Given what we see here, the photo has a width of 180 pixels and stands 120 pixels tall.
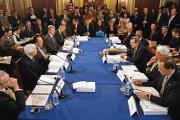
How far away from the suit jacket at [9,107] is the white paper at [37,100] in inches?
4.1

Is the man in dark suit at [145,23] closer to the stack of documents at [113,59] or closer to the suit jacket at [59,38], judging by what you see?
the suit jacket at [59,38]

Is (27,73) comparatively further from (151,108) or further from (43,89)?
(151,108)

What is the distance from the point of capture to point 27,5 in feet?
41.3

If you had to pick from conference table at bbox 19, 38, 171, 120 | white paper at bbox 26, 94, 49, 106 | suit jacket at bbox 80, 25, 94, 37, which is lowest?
conference table at bbox 19, 38, 171, 120

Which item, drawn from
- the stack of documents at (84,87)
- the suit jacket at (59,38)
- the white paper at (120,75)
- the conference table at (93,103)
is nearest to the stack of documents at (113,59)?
the conference table at (93,103)

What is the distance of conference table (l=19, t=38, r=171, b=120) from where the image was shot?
267 cm

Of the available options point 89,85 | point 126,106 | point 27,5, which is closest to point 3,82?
point 89,85

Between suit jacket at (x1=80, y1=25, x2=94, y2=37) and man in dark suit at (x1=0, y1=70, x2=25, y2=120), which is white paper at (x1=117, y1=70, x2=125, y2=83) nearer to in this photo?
man in dark suit at (x1=0, y1=70, x2=25, y2=120)

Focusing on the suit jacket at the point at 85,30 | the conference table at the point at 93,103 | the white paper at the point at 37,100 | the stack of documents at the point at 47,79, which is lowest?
the conference table at the point at 93,103

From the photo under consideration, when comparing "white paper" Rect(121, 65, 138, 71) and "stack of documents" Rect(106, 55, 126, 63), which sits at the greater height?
"stack of documents" Rect(106, 55, 126, 63)

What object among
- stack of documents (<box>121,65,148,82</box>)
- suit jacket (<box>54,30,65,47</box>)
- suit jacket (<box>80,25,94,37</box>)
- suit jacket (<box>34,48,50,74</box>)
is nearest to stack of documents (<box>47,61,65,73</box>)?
suit jacket (<box>34,48,50,74</box>)

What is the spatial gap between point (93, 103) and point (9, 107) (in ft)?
3.30

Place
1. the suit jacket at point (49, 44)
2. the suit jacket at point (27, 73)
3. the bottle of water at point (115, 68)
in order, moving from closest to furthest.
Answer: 1. the suit jacket at point (27, 73)
2. the bottle of water at point (115, 68)
3. the suit jacket at point (49, 44)

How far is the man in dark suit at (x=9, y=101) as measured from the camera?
105 inches
